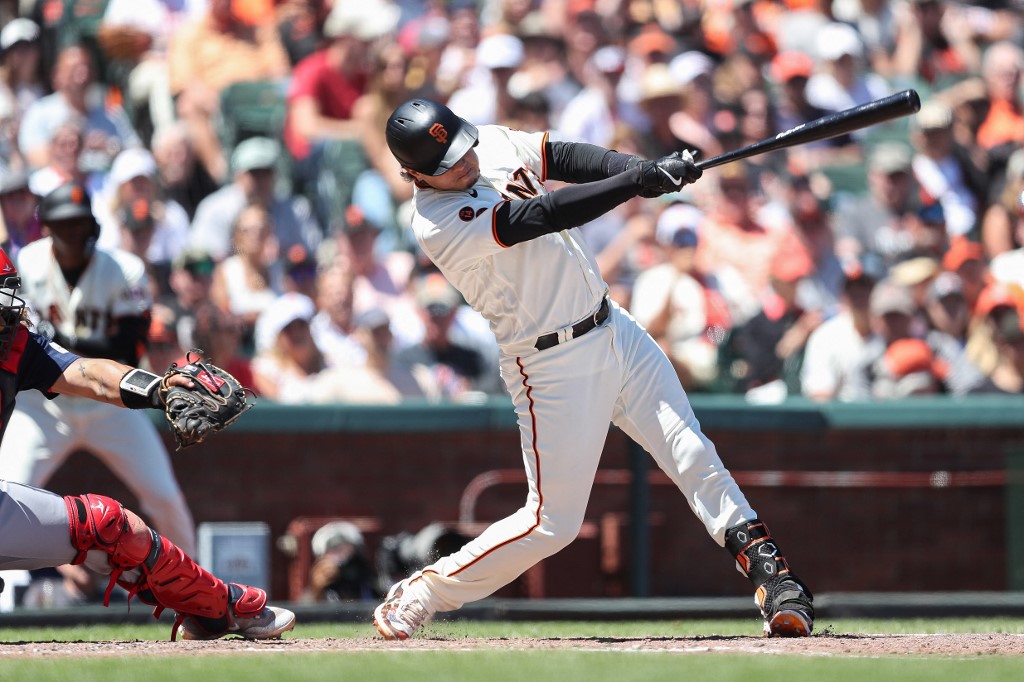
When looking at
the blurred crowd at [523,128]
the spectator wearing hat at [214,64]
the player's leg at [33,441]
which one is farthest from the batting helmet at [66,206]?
the spectator wearing hat at [214,64]

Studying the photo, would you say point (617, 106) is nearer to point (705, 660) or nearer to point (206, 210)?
point (206, 210)

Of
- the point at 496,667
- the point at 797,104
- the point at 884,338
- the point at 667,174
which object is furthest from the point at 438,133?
the point at 797,104

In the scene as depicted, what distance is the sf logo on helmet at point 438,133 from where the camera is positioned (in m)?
5.25

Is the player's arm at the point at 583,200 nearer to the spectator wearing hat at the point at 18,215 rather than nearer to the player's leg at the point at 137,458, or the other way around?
the player's leg at the point at 137,458

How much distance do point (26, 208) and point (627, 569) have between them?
402 cm

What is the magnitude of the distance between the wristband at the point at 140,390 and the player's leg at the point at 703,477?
5.34ft

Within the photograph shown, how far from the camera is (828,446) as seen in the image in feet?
30.3

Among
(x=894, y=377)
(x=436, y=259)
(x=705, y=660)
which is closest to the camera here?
(x=705, y=660)

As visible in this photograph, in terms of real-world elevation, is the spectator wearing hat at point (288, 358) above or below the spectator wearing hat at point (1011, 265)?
below

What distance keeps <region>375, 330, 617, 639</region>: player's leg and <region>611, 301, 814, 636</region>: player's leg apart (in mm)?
147

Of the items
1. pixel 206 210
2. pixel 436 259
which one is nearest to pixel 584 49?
pixel 206 210

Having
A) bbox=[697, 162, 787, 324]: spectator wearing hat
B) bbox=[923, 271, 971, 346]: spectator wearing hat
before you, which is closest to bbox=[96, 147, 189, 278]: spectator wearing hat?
bbox=[697, 162, 787, 324]: spectator wearing hat

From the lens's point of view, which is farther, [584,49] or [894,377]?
[584,49]

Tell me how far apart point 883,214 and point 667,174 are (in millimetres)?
6431
